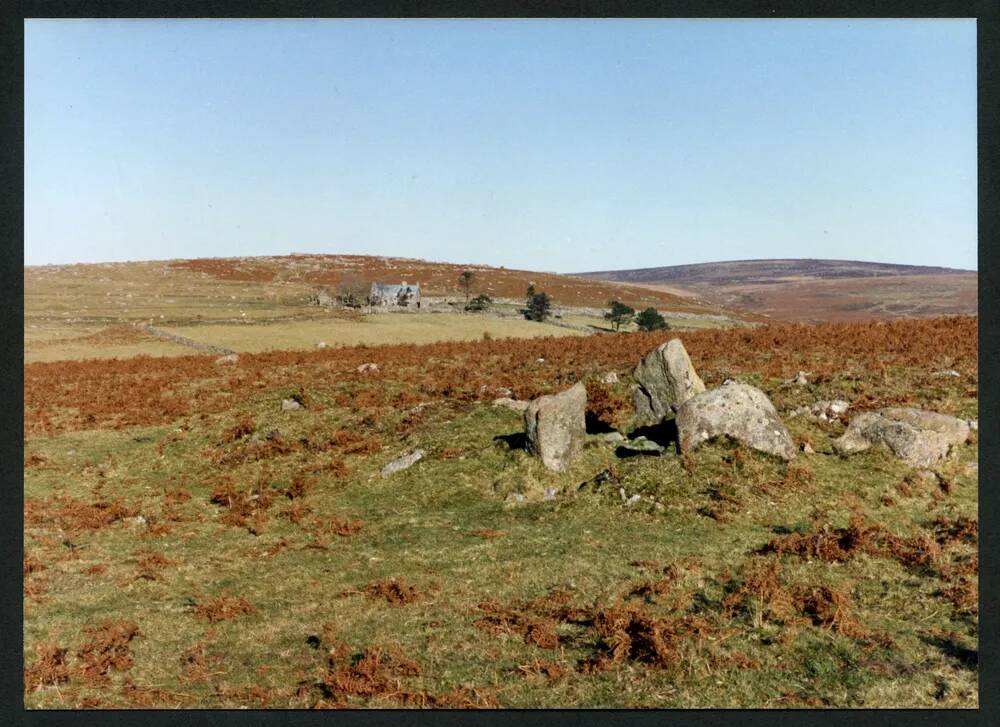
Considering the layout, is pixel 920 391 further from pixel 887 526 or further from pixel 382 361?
pixel 382 361

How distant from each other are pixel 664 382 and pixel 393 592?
1177 centimetres

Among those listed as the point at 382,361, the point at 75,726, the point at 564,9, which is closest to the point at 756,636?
the point at 75,726

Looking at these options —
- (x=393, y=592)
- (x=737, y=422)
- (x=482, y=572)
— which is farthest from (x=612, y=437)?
(x=393, y=592)

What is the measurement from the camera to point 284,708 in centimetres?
806

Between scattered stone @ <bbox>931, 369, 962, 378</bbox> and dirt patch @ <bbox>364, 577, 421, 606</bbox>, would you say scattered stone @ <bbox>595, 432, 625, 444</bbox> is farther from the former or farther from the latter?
scattered stone @ <bbox>931, 369, 962, 378</bbox>

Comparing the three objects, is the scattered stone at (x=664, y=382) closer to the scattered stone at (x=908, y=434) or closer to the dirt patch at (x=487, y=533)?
the scattered stone at (x=908, y=434)

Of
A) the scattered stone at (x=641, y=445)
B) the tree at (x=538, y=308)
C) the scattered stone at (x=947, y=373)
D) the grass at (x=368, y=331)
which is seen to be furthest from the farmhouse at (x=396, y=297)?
the scattered stone at (x=641, y=445)

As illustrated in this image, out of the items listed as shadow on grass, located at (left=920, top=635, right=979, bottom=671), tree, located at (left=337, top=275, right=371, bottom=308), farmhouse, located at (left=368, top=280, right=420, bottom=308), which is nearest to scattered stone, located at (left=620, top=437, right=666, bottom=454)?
shadow on grass, located at (left=920, top=635, right=979, bottom=671)

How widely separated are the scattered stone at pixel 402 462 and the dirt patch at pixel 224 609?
736cm

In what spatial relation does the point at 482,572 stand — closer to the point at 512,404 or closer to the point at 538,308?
the point at 512,404

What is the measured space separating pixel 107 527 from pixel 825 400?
20608 mm

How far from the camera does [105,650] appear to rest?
9.62 m

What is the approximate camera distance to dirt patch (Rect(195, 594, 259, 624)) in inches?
422

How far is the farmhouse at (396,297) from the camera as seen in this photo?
107m
